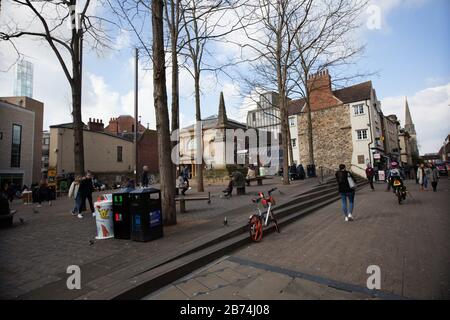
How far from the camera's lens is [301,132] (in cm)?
3438

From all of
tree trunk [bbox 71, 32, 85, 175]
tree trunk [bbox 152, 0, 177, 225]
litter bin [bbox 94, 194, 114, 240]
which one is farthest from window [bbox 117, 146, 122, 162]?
litter bin [bbox 94, 194, 114, 240]

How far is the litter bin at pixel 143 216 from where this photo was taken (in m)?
5.10

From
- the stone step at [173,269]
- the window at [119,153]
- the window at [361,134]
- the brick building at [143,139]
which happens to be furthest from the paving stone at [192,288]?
the window at [119,153]

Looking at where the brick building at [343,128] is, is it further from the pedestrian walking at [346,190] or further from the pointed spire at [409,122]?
the pointed spire at [409,122]

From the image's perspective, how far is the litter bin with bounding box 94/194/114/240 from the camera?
551 centimetres

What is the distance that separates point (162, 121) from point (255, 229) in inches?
149

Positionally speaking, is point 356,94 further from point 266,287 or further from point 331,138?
point 266,287

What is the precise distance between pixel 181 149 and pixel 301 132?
58.2ft

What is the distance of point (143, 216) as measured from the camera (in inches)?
201

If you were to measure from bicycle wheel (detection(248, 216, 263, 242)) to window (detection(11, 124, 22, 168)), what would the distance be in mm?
27383

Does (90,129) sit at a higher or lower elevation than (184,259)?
higher
